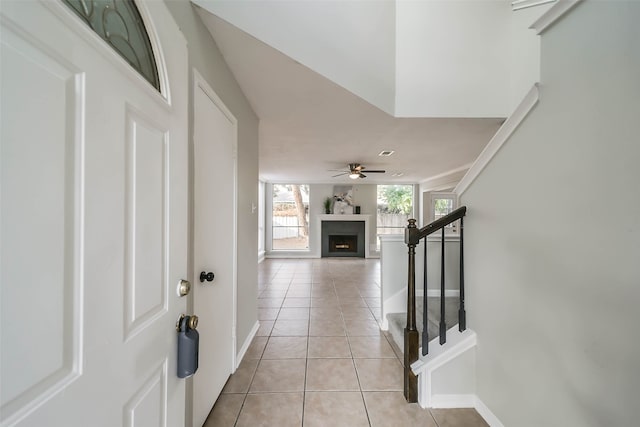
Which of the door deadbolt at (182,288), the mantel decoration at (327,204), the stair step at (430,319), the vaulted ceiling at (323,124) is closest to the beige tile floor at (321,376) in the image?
the stair step at (430,319)

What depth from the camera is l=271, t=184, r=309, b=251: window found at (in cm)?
775

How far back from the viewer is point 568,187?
3.41ft

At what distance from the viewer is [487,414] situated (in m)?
1.52

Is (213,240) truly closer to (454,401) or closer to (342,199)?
(454,401)

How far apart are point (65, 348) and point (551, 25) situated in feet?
6.32

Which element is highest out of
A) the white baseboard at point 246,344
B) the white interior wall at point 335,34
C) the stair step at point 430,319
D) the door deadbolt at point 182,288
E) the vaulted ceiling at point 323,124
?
the white interior wall at point 335,34

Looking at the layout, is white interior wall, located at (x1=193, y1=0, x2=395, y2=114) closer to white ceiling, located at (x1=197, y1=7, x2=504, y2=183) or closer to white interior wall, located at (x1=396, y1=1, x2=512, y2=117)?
white ceiling, located at (x1=197, y1=7, x2=504, y2=183)

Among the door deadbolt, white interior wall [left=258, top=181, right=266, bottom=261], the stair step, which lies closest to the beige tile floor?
the stair step

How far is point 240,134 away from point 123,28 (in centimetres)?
140

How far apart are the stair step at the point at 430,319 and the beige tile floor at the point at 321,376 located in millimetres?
182

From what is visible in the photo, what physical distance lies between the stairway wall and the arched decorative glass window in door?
1554mm

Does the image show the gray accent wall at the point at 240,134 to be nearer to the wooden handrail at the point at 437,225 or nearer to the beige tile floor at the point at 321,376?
the beige tile floor at the point at 321,376

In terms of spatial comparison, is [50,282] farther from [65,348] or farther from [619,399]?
[619,399]

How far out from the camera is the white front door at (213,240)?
55.0 inches
